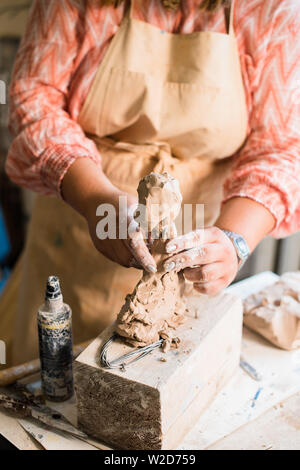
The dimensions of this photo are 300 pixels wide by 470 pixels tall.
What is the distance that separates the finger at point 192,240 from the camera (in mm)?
1011

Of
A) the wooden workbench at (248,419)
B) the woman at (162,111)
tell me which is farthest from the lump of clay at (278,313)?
the woman at (162,111)

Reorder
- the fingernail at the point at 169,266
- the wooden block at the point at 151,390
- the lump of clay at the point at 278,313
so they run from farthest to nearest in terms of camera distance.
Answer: the lump of clay at the point at 278,313
the fingernail at the point at 169,266
the wooden block at the point at 151,390

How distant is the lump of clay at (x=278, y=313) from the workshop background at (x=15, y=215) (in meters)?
1.09

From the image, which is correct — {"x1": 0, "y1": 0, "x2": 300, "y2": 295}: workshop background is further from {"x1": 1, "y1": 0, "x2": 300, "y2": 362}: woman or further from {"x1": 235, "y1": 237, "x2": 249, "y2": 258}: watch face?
{"x1": 235, "y1": 237, "x2": 249, "y2": 258}: watch face

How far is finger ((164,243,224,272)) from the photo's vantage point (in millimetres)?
1032

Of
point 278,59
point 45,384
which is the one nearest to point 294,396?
point 45,384

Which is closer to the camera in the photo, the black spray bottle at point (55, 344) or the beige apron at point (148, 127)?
the black spray bottle at point (55, 344)

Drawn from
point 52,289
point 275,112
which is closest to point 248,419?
point 52,289

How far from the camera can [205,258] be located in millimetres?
1051

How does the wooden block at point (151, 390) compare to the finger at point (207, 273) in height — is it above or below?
below

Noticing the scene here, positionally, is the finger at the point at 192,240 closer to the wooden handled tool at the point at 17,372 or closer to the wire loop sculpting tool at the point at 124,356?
the wire loop sculpting tool at the point at 124,356

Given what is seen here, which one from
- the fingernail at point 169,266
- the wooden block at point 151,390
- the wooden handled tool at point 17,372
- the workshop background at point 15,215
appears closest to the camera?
the wooden block at point 151,390

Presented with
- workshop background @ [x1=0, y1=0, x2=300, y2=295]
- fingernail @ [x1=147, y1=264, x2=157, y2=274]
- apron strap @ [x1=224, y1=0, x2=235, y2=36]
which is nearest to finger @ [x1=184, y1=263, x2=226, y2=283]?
fingernail @ [x1=147, y1=264, x2=157, y2=274]

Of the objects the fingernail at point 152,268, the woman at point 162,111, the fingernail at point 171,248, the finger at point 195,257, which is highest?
the woman at point 162,111
